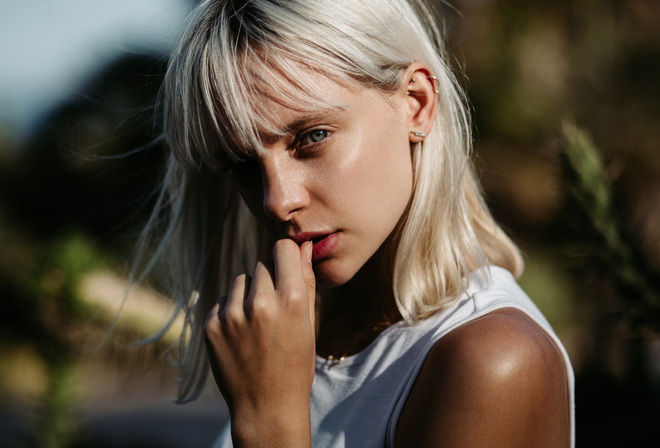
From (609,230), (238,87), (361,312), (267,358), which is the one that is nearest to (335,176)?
(238,87)

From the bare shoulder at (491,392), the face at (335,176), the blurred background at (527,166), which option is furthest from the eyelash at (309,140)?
the blurred background at (527,166)

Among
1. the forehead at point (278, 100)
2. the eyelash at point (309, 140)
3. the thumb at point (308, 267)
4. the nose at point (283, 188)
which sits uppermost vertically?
the forehead at point (278, 100)

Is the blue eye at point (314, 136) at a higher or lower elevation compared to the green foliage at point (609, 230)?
higher

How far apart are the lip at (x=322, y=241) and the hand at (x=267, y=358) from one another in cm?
15

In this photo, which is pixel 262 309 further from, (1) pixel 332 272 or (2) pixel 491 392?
(2) pixel 491 392

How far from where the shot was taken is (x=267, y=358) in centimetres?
161

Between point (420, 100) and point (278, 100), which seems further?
point (420, 100)

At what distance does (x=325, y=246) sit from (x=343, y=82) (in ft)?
1.59

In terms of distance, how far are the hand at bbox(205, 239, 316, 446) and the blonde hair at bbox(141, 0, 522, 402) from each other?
390mm

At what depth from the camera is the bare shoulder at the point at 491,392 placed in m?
1.40

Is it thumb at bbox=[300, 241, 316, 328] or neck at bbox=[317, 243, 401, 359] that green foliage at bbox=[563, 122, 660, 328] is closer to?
neck at bbox=[317, 243, 401, 359]

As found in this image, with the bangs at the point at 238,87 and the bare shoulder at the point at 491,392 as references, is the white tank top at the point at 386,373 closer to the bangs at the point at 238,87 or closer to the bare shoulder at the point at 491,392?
the bare shoulder at the point at 491,392

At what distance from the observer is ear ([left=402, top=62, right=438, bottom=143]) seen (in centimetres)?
199

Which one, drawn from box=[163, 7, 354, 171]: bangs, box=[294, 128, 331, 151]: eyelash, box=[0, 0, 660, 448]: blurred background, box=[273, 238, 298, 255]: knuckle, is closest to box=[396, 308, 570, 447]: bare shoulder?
box=[273, 238, 298, 255]: knuckle
